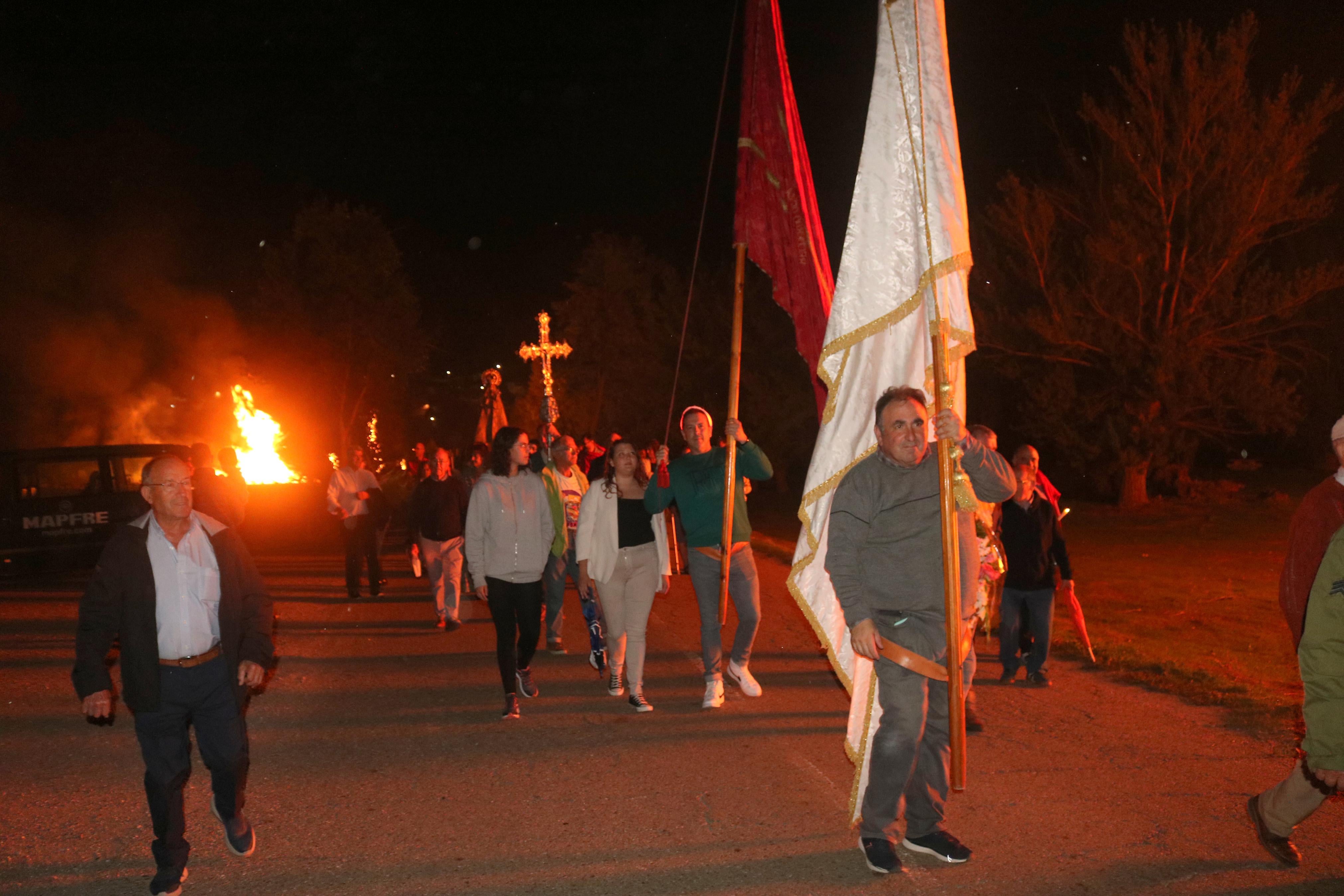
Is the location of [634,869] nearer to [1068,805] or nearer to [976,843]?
[976,843]

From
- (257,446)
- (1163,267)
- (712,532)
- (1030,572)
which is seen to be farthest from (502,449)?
(257,446)

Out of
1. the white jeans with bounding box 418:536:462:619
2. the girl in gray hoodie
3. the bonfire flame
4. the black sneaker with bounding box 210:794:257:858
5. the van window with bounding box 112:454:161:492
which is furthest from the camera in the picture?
the bonfire flame

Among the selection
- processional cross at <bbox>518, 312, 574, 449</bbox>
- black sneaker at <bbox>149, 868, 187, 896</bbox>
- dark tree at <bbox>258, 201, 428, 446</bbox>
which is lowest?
black sneaker at <bbox>149, 868, 187, 896</bbox>

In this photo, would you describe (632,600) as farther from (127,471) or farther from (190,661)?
(127,471)

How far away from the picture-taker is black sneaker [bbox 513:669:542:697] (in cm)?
825

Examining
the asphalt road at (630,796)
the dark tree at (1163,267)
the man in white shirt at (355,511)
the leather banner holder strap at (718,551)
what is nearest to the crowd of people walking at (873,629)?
the asphalt road at (630,796)

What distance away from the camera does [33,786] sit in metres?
6.18

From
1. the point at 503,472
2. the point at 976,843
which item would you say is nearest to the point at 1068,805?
the point at 976,843

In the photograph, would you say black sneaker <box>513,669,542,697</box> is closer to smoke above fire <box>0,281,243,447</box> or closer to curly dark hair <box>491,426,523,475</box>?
curly dark hair <box>491,426,523,475</box>

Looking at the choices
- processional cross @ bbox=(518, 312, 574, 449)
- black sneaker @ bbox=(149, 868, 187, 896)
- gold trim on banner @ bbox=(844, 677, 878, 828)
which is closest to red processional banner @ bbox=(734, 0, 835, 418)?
gold trim on banner @ bbox=(844, 677, 878, 828)

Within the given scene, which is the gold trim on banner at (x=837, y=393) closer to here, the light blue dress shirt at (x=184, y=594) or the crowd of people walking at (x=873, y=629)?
the crowd of people walking at (x=873, y=629)

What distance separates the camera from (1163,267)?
28047mm

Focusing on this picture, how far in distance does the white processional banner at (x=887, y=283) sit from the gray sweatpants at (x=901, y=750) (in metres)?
0.28

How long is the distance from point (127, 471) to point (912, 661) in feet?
47.4
